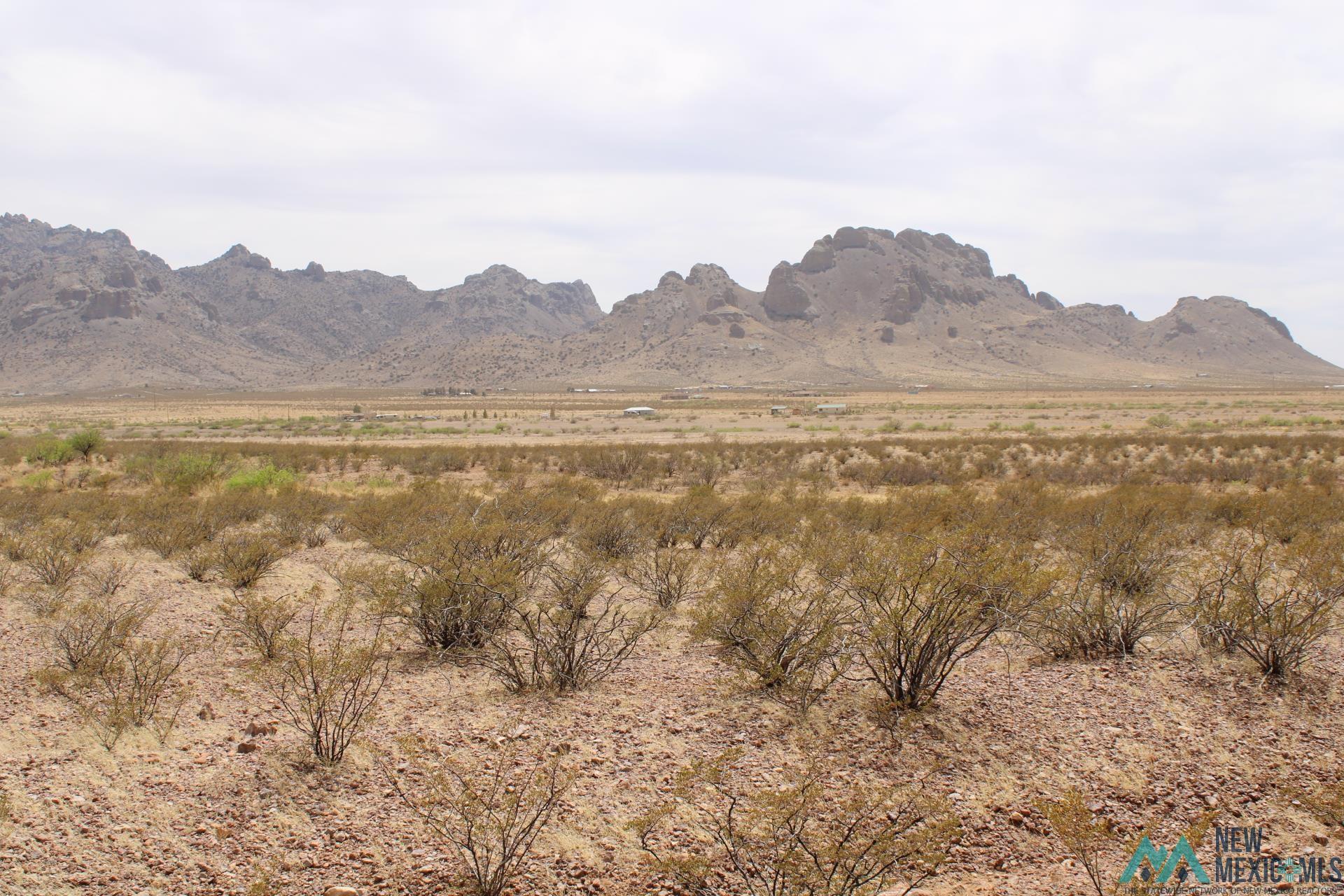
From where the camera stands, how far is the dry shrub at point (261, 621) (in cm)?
768

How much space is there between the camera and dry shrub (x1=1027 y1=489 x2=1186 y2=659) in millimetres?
7879

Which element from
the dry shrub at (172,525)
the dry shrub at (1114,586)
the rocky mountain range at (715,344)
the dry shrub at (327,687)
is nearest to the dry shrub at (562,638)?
the dry shrub at (327,687)

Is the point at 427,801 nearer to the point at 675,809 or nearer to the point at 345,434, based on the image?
the point at 675,809

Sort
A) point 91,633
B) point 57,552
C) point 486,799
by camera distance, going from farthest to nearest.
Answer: point 57,552 → point 91,633 → point 486,799

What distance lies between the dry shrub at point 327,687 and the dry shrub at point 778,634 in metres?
3.17

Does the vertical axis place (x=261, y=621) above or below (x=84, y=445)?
above

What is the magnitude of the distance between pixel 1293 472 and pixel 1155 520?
16.6 m

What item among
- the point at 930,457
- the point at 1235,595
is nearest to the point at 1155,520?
the point at 1235,595

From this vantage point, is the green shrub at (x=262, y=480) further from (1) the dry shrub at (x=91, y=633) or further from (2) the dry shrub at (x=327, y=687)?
(2) the dry shrub at (x=327, y=687)

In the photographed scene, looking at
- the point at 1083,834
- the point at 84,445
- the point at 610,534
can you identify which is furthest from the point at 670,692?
the point at 84,445

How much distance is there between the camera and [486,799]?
5328 mm

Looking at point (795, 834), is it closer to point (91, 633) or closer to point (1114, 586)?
point (1114, 586)

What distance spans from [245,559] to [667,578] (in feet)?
19.4

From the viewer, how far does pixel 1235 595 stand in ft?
28.6
